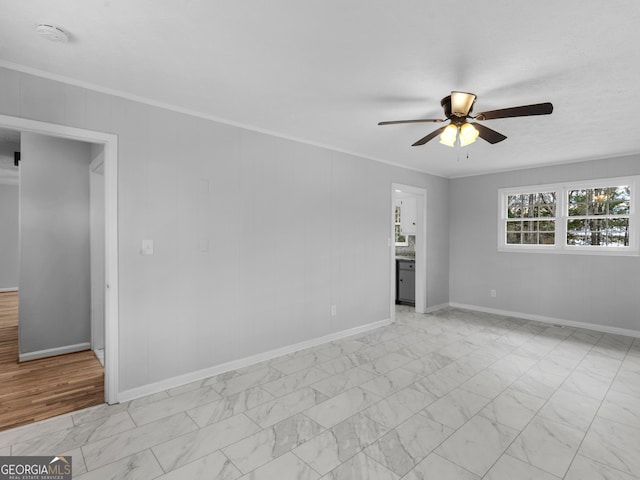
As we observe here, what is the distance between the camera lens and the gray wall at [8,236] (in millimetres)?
7785

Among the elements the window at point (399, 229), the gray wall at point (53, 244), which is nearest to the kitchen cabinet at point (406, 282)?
the window at point (399, 229)

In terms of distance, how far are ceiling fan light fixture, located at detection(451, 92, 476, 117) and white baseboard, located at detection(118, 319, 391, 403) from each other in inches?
115

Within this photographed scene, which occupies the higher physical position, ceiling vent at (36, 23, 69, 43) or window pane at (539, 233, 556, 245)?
ceiling vent at (36, 23, 69, 43)

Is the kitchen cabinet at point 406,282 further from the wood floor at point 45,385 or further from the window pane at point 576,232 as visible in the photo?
the wood floor at point 45,385

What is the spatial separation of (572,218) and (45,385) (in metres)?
6.88

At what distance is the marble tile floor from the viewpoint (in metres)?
2.03

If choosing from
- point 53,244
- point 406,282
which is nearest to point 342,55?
point 53,244

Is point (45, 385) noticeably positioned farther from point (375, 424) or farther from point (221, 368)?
point (375, 424)

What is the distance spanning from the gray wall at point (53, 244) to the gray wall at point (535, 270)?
587 cm

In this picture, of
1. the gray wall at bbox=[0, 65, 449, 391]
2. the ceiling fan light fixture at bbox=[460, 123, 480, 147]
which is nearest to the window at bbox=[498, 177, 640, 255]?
the gray wall at bbox=[0, 65, 449, 391]

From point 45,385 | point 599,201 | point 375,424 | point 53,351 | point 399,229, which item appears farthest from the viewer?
point 399,229

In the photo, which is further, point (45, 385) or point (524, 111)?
point (45, 385)

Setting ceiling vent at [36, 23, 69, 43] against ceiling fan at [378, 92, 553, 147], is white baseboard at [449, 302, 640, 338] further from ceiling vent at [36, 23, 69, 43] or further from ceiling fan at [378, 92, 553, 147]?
ceiling vent at [36, 23, 69, 43]

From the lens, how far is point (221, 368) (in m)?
3.35
